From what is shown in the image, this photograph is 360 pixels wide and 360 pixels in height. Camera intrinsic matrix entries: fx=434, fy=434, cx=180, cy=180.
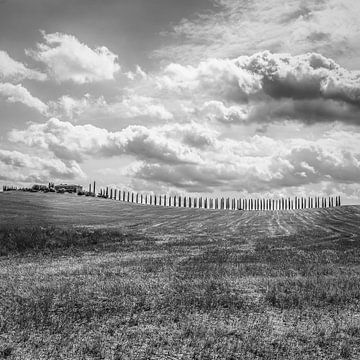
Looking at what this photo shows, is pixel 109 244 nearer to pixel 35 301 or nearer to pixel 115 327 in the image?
pixel 35 301

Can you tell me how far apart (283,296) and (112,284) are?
Result: 597 centimetres

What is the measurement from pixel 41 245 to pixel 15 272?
37.6 feet

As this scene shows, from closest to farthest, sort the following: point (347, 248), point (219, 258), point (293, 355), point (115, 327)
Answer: point (293, 355), point (115, 327), point (219, 258), point (347, 248)

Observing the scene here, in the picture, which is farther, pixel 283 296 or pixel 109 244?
pixel 109 244

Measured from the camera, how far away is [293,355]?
8.88 meters

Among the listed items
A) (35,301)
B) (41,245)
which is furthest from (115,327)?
(41,245)

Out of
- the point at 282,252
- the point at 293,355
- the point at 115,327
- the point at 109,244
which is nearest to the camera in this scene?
the point at 293,355

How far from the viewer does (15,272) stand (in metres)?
19.5

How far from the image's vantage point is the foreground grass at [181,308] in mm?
9211

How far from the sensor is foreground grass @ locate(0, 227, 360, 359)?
9211 millimetres

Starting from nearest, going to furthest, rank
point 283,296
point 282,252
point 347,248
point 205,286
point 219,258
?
point 283,296 < point 205,286 < point 219,258 < point 282,252 < point 347,248

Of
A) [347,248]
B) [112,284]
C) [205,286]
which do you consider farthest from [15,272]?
[347,248]

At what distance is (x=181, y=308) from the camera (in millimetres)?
12320

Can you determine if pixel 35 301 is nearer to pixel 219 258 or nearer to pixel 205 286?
pixel 205 286
